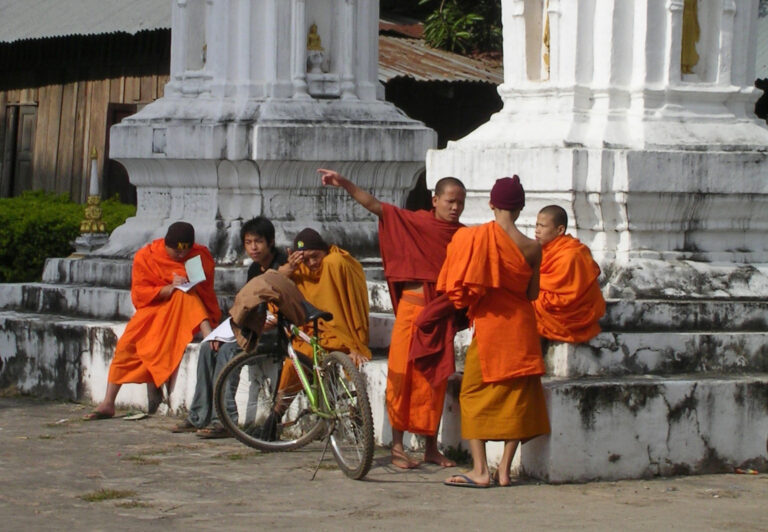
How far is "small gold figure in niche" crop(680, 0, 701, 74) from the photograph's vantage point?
9.11 m

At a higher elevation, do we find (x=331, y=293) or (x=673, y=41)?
(x=673, y=41)

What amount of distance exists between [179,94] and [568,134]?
10.6ft

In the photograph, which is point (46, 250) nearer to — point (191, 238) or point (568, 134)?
point (191, 238)

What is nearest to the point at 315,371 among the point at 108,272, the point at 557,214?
the point at 557,214

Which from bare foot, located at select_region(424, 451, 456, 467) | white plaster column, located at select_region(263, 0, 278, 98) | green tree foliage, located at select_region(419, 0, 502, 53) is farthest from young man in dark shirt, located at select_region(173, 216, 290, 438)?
green tree foliage, located at select_region(419, 0, 502, 53)

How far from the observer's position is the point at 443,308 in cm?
778

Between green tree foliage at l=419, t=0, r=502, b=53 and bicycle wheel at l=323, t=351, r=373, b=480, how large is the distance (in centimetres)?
1101

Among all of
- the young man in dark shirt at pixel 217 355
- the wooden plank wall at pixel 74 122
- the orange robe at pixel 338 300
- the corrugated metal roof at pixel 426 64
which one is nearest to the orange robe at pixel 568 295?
the orange robe at pixel 338 300

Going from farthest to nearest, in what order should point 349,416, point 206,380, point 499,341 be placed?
point 206,380 → point 349,416 → point 499,341

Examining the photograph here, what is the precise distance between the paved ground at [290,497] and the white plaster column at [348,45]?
3.21m

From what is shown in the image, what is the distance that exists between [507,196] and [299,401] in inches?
75.0

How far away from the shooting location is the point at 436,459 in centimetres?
802

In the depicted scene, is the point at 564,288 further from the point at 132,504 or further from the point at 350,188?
the point at 132,504

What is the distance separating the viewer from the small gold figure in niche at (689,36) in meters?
9.11
